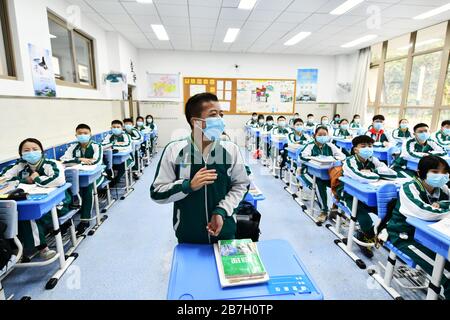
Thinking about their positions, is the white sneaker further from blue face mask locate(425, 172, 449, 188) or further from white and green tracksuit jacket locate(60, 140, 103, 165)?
blue face mask locate(425, 172, 449, 188)

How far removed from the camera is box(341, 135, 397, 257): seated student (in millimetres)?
2359

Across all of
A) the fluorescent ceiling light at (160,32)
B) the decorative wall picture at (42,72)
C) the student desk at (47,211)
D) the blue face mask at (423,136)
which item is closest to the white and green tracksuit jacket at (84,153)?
the decorative wall picture at (42,72)

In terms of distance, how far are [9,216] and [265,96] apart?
813cm

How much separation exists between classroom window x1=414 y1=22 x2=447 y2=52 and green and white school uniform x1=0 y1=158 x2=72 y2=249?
25.8ft

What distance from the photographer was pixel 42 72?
134 inches

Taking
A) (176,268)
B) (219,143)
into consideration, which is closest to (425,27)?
(219,143)

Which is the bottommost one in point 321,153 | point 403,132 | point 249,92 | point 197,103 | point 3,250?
point 3,250

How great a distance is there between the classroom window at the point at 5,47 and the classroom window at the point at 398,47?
828cm

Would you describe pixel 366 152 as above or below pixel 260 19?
below

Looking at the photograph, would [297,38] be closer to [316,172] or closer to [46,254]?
[316,172]

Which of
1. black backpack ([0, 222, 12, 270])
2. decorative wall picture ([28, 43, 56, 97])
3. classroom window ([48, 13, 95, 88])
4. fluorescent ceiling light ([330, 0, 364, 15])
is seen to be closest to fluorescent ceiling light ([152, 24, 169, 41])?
classroom window ([48, 13, 95, 88])

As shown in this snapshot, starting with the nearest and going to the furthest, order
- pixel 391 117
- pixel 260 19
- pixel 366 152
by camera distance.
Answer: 1. pixel 366 152
2. pixel 260 19
3. pixel 391 117

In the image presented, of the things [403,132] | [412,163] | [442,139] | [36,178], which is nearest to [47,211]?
[36,178]

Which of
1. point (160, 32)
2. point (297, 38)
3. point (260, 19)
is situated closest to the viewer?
point (260, 19)
